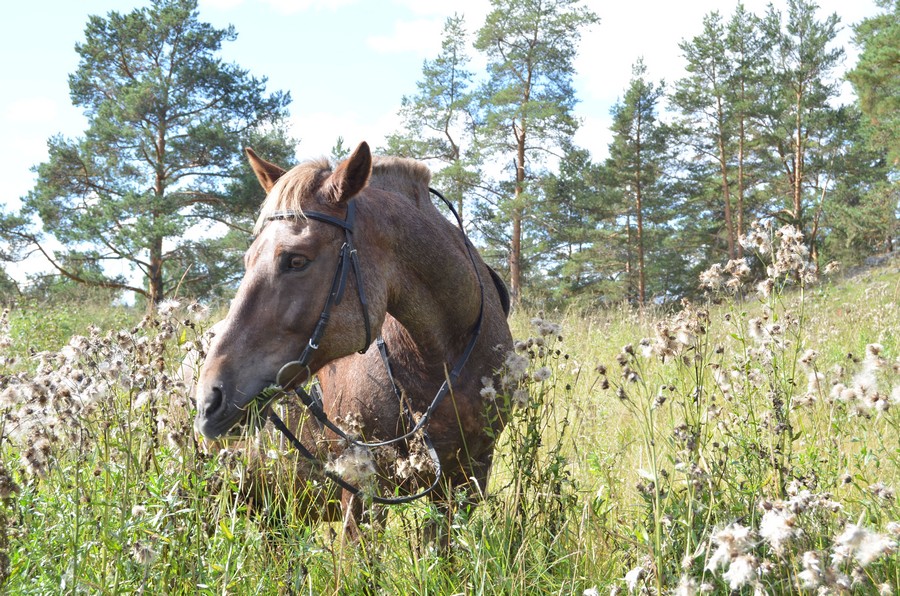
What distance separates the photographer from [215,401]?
2.23m

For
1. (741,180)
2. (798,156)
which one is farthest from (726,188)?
(798,156)

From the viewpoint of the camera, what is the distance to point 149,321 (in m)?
2.91

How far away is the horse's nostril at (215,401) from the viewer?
2223mm

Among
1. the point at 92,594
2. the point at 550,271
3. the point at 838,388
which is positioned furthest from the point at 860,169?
the point at 92,594

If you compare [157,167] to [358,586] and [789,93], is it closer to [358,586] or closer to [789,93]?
[358,586]

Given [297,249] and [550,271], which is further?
→ [550,271]

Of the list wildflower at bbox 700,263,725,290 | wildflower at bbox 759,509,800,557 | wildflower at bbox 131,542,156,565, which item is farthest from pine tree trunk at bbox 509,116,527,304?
wildflower at bbox 759,509,800,557

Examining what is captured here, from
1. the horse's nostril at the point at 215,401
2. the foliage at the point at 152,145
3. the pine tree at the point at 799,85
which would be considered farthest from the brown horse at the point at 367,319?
the pine tree at the point at 799,85

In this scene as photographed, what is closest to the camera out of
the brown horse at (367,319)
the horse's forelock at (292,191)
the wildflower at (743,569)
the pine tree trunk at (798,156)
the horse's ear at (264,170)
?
the wildflower at (743,569)

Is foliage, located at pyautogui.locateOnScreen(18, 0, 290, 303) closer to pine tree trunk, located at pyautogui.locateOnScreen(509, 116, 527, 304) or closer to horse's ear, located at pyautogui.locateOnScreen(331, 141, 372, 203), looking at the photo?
pine tree trunk, located at pyautogui.locateOnScreen(509, 116, 527, 304)

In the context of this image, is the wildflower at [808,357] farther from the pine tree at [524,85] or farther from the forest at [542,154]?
the pine tree at [524,85]

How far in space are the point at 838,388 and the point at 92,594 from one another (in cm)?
303

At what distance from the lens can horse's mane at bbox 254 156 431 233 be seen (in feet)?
8.67

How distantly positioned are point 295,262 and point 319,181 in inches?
18.8
